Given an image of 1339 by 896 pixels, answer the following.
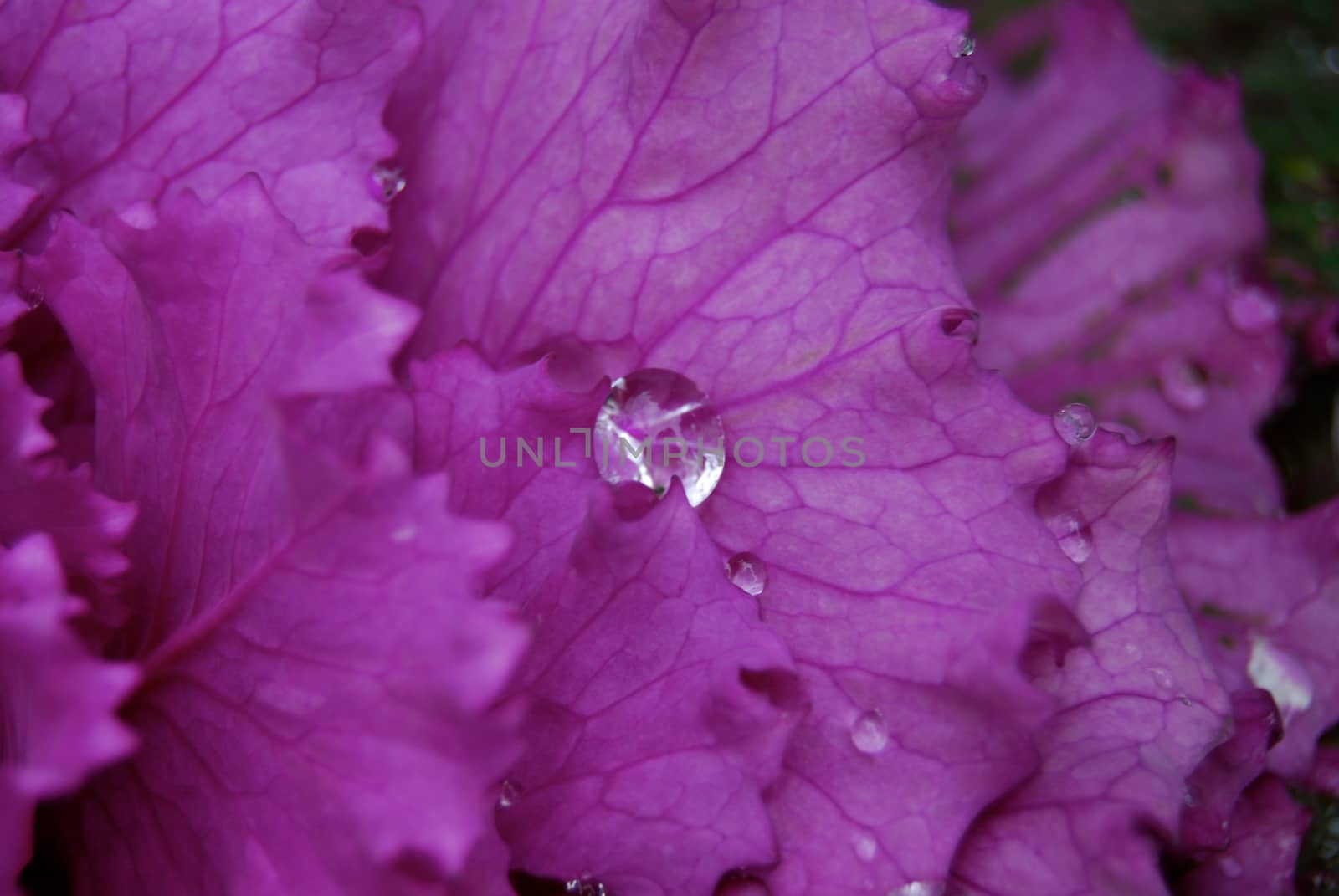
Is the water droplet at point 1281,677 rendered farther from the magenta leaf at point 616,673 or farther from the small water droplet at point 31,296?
the small water droplet at point 31,296

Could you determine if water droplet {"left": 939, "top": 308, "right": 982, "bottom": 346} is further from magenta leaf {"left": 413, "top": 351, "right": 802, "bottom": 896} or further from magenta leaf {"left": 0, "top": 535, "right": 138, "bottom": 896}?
magenta leaf {"left": 0, "top": 535, "right": 138, "bottom": 896}

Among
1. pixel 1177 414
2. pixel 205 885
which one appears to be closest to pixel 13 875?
pixel 205 885

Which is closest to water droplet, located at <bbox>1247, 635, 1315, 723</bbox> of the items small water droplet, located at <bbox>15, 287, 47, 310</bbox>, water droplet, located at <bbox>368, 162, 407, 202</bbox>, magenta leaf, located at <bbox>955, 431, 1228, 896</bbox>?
magenta leaf, located at <bbox>955, 431, 1228, 896</bbox>

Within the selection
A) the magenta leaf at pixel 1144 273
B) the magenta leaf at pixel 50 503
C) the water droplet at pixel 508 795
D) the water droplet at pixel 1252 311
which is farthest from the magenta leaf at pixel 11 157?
the water droplet at pixel 1252 311

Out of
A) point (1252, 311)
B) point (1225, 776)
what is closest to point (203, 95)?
point (1225, 776)

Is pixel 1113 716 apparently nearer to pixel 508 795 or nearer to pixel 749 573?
pixel 749 573

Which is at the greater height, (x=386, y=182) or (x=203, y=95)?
(x=203, y=95)
